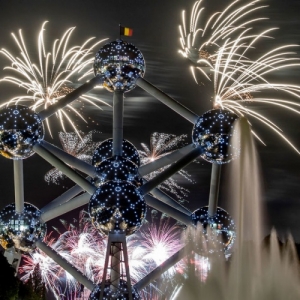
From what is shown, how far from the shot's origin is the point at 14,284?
30.4 meters

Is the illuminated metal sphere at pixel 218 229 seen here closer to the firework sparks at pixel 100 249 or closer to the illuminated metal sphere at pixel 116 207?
the illuminated metal sphere at pixel 116 207

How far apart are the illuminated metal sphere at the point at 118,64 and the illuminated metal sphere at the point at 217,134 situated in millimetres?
2670

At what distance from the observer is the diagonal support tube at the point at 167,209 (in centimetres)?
2291

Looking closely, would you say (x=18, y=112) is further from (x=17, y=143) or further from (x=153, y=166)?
(x=153, y=166)

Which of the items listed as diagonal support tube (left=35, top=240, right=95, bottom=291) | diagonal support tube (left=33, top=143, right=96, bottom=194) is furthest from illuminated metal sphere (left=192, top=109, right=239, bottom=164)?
diagonal support tube (left=35, top=240, right=95, bottom=291)

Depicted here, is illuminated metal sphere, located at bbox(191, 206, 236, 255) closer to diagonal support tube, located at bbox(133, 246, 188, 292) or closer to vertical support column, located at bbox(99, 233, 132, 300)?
diagonal support tube, located at bbox(133, 246, 188, 292)

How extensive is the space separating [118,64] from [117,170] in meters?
3.37

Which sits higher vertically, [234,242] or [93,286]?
[234,242]

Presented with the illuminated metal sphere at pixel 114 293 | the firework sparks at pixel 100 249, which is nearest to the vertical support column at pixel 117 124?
the illuminated metal sphere at pixel 114 293

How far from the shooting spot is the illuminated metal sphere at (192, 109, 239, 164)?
2152 cm

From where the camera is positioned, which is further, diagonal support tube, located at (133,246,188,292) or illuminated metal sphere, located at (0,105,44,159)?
diagonal support tube, located at (133,246,188,292)

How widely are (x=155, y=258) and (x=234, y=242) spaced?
10767 mm

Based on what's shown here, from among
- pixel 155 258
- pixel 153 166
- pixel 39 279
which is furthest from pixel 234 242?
pixel 39 279

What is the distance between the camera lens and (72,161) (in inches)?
892
